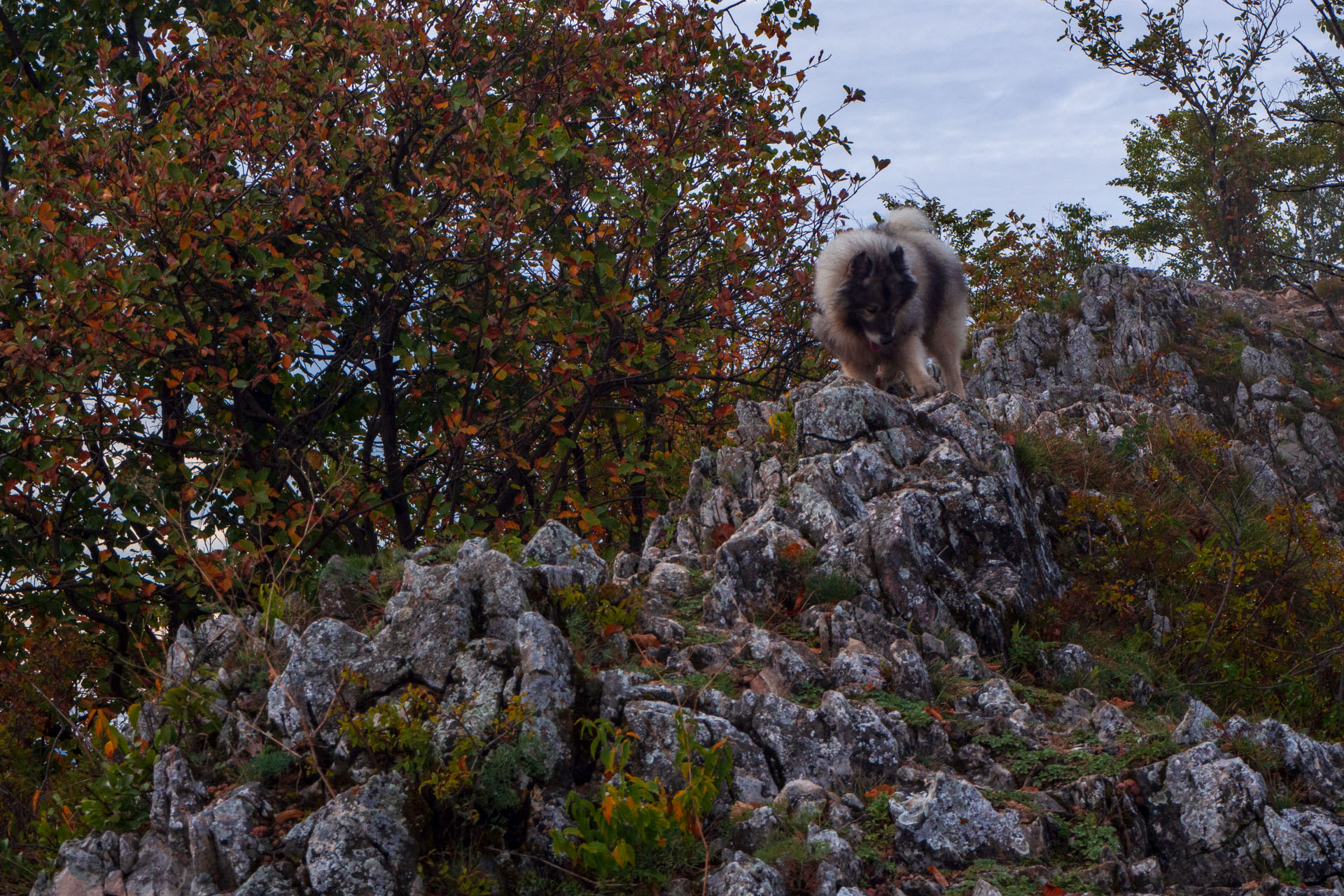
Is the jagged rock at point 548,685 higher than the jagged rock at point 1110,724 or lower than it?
higher

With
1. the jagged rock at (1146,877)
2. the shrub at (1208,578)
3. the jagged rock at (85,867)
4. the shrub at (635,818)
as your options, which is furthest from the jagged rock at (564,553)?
the shrub at (1208,578)

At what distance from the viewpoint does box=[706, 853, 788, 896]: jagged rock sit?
4648mm

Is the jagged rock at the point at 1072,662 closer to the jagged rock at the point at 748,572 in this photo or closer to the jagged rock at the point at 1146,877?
the jagged rock at the point at 748,572

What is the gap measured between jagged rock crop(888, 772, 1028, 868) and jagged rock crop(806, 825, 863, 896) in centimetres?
35

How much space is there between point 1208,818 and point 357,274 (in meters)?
8.29

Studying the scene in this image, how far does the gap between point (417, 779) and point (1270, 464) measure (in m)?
12.6

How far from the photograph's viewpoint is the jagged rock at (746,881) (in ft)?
15.3

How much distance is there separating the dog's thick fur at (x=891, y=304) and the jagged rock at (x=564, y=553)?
3906mm

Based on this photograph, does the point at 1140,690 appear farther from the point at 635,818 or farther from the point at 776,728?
the point at 635,818

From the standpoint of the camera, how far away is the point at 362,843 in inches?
192

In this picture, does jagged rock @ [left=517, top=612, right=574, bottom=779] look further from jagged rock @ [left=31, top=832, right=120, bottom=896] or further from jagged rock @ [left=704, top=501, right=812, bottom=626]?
jagged rock @ [left=31, top=832, right=120, bottom=896]

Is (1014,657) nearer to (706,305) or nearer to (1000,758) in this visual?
(1000,758)

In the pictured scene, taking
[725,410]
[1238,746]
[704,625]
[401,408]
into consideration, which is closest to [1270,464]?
[725,410]

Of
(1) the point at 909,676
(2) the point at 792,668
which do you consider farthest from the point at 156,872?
(1) the point at 909,676
